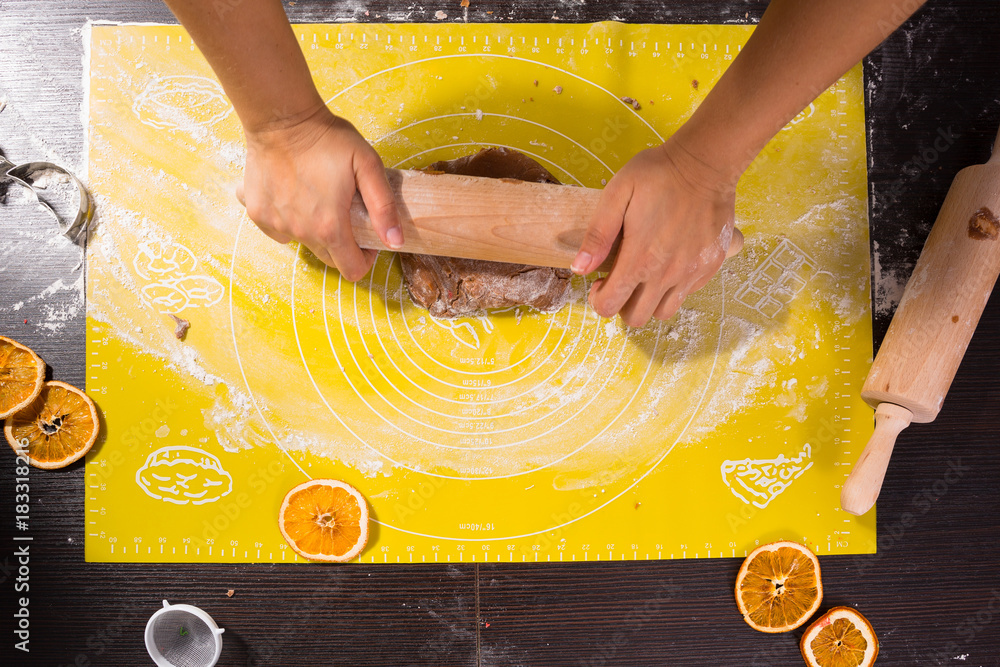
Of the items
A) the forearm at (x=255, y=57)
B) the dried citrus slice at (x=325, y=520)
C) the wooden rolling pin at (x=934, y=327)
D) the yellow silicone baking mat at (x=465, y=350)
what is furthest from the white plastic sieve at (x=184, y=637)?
the wooden rolling pin at (x=934, y=327)

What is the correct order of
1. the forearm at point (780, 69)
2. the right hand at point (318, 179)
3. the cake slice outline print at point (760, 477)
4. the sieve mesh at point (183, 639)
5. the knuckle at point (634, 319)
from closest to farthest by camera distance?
the forearm at point (780, 69) → the right hand at point (318, 179) → the knuckle at point (634, 319) → the sieve mesh at point (183, 639) → the cake slice outline print at point (760, 477)

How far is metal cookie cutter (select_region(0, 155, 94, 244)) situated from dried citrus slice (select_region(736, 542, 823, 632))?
1.99 meters

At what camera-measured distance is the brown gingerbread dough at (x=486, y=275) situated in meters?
1.45

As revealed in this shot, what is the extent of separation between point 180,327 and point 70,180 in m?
0.50

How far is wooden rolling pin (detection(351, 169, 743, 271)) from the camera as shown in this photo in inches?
48.1

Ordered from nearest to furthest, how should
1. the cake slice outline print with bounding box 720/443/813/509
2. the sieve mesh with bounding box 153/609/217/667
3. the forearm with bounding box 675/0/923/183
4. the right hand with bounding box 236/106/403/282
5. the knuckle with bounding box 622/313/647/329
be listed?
the forearm with bounding box 675/0/923/183 < the right hand with bounding box 236/106/403/282 < the knuckle with bounding box 622/313/647/329 < the sieve mesh with bounding box 153/609/217/667 < the cake slice outline print with bounding box 720/443/813/509

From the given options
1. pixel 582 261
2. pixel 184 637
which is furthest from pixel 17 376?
pixel 582 261

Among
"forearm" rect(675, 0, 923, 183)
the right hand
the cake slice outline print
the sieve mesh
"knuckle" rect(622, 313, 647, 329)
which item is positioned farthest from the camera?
the cake slice outline print

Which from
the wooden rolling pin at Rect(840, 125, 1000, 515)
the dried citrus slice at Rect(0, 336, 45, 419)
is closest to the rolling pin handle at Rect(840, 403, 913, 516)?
the wooden rolling pin at Rect(840, 125, 1000, 515)

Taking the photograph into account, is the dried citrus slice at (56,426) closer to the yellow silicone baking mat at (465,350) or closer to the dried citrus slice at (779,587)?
the yellow silicone baking mat at (465,350)

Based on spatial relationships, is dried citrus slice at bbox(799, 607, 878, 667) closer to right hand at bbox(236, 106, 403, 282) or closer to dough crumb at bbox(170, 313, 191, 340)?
right hand at bbox(236, 106, 403, 282)

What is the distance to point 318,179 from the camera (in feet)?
3.83

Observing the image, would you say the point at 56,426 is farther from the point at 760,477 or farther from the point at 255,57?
the point at 760,477

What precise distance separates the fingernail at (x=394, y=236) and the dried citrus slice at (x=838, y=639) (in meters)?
1.44
